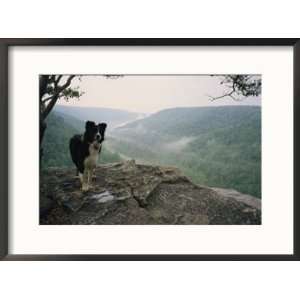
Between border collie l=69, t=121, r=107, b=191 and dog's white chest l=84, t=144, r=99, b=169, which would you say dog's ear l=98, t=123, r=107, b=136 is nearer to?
border collie l=69, t=121, r=107, b=191

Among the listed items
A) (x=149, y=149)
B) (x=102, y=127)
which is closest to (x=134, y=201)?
(x=149, y=149)

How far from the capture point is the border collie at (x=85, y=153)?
2.33 meters

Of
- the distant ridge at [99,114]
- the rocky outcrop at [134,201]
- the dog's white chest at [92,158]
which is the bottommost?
the rocky outcrop at [134,201]

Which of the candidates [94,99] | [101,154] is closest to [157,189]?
[101,154]

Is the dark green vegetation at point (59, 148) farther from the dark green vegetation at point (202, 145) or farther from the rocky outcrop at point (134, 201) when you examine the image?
the dark green vegetation at point (202, 145)

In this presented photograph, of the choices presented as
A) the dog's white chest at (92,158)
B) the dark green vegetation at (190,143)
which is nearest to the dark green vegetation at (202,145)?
the dark green vegetation at (190,143)

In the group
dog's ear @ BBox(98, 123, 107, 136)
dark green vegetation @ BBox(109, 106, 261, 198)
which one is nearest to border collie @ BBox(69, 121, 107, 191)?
dog's ear @ BBox(98, 123, 107, 136)

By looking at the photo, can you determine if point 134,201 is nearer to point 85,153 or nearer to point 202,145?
point 85,153

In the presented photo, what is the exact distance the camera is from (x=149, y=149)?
235 centimetres

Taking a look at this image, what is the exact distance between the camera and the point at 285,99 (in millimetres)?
2311

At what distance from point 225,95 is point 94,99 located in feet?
2.62

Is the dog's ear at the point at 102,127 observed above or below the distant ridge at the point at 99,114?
below

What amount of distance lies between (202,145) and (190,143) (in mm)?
74
